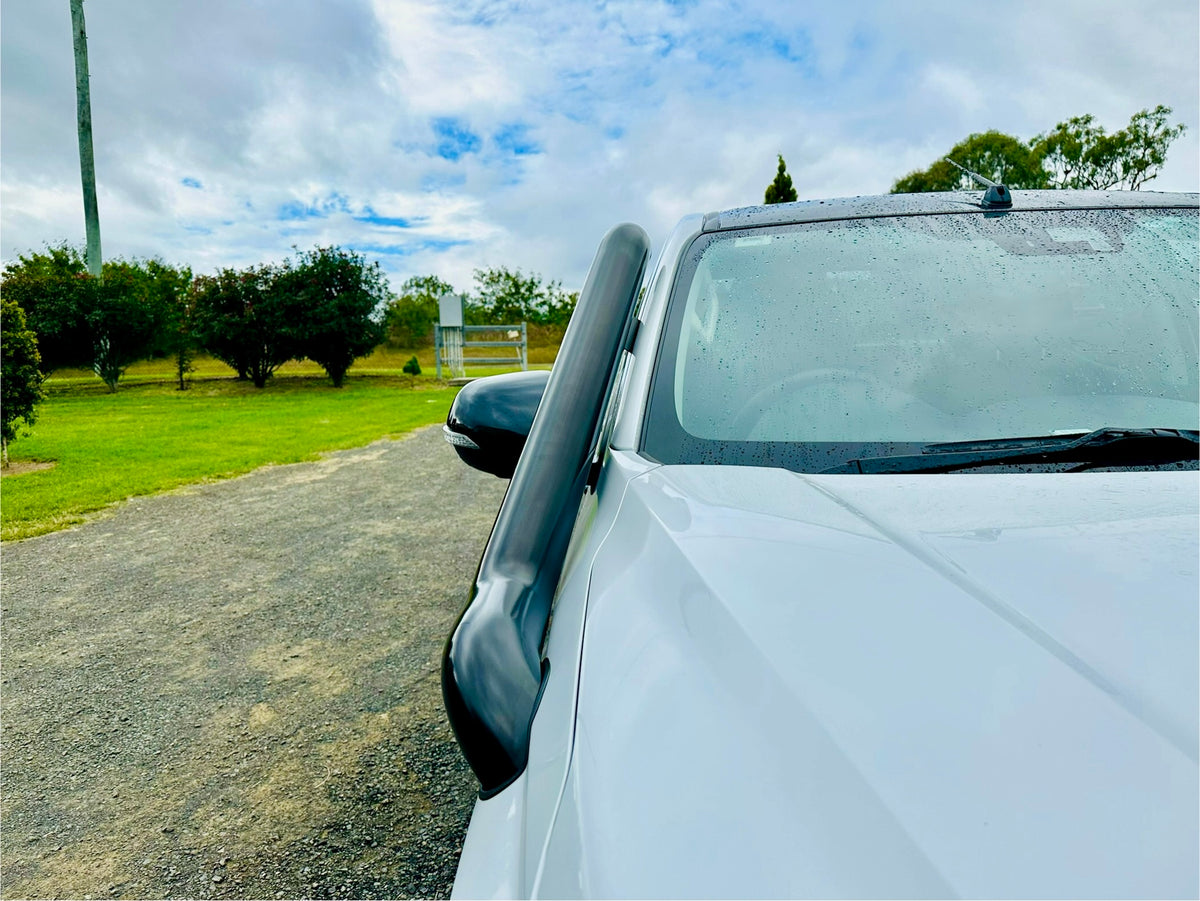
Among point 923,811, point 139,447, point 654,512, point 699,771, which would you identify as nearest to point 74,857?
point 654,512

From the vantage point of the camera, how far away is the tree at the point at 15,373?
7781mm

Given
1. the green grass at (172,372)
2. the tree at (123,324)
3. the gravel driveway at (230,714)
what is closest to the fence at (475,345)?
the green grass at (172,372)

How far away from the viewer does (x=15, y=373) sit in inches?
309

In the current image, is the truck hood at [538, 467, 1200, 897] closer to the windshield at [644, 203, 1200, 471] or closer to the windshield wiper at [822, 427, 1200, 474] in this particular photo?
the windshield wiper at [822, 427, 1200, 474]

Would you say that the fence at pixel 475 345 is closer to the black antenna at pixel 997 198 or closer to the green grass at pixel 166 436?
the green grass at pixel 166 436

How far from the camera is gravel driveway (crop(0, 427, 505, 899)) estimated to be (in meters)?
2.02

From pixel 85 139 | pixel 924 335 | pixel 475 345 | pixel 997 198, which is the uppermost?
pixel 85 139

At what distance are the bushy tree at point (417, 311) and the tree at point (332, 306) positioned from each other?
15.2 m

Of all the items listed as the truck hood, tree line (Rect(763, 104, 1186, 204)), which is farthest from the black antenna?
tree line (Rect(763, 104, 1186, 204))

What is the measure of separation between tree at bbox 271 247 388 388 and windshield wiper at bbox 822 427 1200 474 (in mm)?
23088

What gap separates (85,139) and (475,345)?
12864 millimetres

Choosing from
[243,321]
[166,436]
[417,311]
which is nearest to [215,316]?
[243,321]

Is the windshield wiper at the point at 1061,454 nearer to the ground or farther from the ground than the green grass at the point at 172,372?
farther from the ground

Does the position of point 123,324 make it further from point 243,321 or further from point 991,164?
point 991,164
